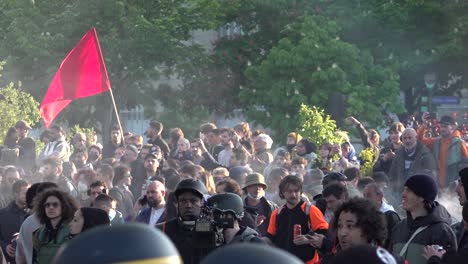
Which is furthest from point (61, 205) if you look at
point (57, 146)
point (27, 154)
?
point (27, 154)

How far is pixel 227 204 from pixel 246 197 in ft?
13.6

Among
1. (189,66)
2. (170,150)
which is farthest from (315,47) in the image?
(170,150)

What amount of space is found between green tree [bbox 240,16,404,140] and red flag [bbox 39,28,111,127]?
10.7 metres

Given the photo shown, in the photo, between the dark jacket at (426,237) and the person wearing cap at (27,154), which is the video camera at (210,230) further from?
the person wearing cap at (27,154)

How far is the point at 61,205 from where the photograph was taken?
9391 mm

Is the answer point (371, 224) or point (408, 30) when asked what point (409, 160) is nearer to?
point (371, 224)

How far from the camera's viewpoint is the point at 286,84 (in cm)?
3291

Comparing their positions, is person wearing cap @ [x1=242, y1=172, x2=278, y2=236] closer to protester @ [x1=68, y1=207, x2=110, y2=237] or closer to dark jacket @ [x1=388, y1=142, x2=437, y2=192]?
dark jacket @ [x1=388, y1=142, x2=437, y2=192]

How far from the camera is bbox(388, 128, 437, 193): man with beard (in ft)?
48.4

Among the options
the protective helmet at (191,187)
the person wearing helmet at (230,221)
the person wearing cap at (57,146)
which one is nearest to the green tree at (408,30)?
the person wearing cap at (57,146)

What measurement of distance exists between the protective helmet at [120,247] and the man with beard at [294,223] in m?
6.89

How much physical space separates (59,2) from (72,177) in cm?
1951

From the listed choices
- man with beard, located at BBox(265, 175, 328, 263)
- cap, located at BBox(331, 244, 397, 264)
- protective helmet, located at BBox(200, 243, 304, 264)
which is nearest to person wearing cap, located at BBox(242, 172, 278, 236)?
man with beard, located at BBox(265, 175, 328, 263)

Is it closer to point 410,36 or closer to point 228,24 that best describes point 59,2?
point 228,24
